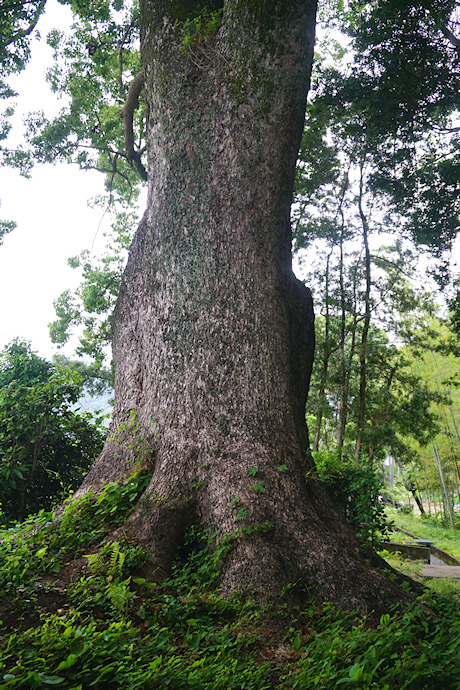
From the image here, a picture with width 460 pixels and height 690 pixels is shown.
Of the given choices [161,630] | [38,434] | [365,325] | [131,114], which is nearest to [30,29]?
[131,114]

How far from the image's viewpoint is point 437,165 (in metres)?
8.85

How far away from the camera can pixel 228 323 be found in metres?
4.04

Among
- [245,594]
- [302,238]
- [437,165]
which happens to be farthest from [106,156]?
[245,594]

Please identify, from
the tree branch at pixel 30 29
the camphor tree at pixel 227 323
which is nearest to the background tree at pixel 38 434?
the camphor tree at pixel 227 323

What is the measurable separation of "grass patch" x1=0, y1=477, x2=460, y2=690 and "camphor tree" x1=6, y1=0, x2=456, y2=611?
0.21 metres

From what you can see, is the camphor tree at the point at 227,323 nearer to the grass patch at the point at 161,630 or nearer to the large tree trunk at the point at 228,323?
the large tree trunk at the point at 228,323

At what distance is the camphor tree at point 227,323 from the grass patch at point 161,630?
207 mm

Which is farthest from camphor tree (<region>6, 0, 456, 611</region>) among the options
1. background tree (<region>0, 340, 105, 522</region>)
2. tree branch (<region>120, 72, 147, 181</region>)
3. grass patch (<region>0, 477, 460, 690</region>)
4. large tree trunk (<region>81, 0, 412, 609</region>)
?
tree branch (<region>120, 72, 147, 181</region>)

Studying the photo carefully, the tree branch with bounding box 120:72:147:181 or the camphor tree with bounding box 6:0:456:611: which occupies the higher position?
the tree branch with bounding box 120:72:147:181

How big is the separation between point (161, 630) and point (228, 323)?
7.87 ft

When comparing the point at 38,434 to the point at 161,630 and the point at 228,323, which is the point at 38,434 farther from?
the point at 161,630

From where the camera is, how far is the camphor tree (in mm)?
3277

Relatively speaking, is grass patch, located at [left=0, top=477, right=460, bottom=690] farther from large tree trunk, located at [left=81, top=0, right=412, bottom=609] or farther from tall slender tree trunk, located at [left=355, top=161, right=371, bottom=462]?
tall slender tree trunk, located at [left=355, top=161, right=371, bottom=462]

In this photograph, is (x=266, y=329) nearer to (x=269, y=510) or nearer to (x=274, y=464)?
(x=274, y=464)
